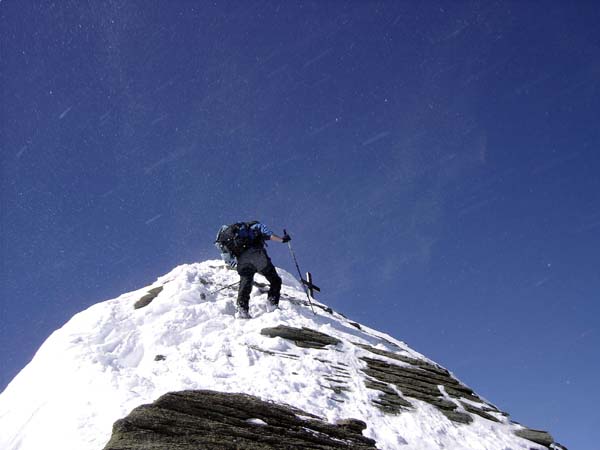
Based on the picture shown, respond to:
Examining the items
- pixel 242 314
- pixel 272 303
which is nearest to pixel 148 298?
pixel 242 314

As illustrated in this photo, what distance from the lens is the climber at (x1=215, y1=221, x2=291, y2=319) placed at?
12.6 metres

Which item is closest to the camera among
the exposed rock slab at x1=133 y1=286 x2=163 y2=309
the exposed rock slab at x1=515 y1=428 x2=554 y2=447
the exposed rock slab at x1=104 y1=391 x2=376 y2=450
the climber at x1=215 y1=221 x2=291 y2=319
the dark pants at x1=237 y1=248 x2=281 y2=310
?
the exposed rock slab at x1=104 y1=391 x2=376 y2=450

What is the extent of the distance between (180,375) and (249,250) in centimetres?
521

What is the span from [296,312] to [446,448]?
596 centimetres

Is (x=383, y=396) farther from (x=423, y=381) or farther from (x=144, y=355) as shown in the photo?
(x=144, y=355)

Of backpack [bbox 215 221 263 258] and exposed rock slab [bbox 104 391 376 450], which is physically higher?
backpack [bbox 215 221 263 258]

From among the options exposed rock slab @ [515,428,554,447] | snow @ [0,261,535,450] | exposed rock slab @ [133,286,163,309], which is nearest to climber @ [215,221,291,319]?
snow @ [0,261,535,450]

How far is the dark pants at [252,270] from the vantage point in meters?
12.1

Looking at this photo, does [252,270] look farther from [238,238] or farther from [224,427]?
[224,427]

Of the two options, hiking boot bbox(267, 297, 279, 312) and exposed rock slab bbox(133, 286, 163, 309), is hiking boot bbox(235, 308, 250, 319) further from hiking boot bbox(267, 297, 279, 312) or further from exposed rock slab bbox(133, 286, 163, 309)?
exposed rock slab bbox(133, 286, 163, 309)

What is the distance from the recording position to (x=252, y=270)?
12.4 m

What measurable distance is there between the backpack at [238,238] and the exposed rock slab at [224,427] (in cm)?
583

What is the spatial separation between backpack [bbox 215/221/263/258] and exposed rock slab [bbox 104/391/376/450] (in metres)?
5.83

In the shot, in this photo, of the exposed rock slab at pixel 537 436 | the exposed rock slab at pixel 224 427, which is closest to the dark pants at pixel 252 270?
the exposed rock slab at pixel 224 427
